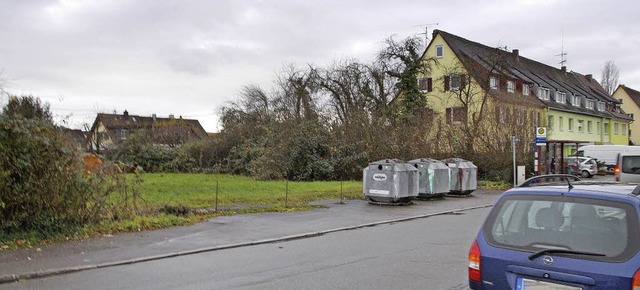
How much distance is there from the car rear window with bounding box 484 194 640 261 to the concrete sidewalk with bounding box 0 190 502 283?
626 cm

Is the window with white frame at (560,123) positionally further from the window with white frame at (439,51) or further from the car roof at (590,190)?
the car roof at (590,190)

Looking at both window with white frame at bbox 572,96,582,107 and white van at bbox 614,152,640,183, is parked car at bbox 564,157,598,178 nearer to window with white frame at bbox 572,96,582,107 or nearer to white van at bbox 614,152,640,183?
white van at bbox 614,152,640,183

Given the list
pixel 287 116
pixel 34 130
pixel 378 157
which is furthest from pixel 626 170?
pixel 287 116

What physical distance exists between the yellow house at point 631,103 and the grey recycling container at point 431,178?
70930 millimetres

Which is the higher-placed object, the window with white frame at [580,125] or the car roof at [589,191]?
the window with white frame at [580,125]

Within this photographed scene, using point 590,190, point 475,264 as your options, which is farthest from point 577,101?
point 475,264

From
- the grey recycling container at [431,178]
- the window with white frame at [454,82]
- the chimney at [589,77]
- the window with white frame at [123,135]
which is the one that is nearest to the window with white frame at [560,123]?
the window with white frame at [454,82]

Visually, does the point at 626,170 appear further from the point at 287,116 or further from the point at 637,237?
the point at 287,116

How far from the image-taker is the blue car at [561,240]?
3.88 metres

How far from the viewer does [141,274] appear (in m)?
7.93

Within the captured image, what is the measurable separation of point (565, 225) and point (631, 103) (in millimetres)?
88832

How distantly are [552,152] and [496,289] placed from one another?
A: 28.9 meters

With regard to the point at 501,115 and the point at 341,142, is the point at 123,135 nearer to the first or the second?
the point at 341,142

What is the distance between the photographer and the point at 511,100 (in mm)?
32969
